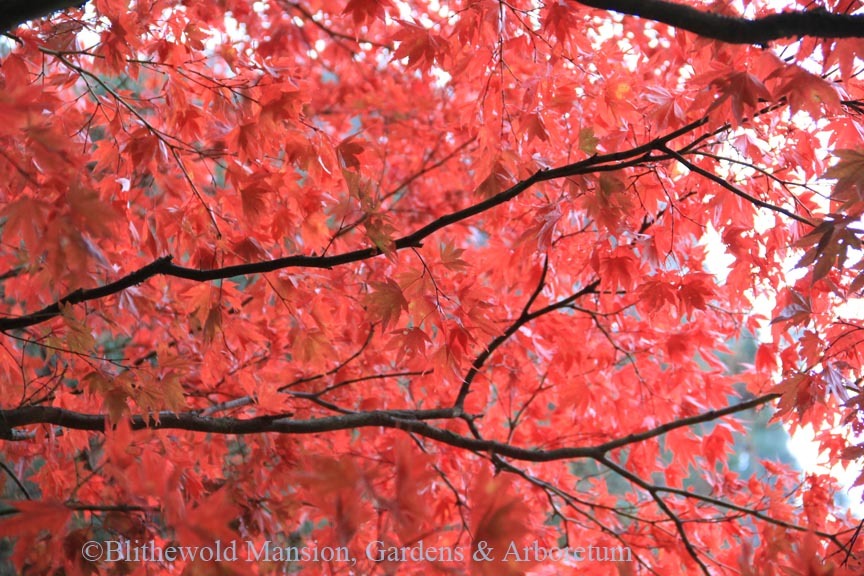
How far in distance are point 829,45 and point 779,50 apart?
0.20 meters

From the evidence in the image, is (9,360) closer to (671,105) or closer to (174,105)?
(174,105)

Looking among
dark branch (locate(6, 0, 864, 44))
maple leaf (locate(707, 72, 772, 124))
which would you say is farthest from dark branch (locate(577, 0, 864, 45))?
maple leaf (locate(707, 72, 772, 124))

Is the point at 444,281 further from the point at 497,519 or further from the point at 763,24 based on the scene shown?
the point at 763,24

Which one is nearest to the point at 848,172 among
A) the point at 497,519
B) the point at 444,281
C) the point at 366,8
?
the point at 497,519

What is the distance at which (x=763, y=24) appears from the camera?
1.38 metres

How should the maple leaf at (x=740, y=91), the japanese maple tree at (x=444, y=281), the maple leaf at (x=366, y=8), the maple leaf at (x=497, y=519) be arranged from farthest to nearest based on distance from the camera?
the maple leaf at (x=366, y=8) < the maple leaf at (x=740, y=91) < the japanese maple tree at (x=444, y=281) < the maple leaf at (x=497, y=519)

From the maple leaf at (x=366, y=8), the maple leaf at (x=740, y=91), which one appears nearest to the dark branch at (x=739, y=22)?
the maple leaf at (x=740, y=91)

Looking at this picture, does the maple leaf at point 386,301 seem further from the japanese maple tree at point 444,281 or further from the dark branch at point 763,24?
the dark branch at point 763,24

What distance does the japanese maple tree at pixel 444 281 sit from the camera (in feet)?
4.97

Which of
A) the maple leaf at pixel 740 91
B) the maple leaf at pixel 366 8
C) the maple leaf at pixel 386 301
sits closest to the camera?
the maple leaf at pixel 740 91

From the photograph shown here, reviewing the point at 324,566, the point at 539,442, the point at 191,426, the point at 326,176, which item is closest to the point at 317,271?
the point at 326,176

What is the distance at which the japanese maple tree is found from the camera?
1514 mm

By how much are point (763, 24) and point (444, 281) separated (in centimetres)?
145

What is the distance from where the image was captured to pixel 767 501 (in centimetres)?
304
